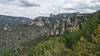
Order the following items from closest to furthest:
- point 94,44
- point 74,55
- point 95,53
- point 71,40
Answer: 1. point 95,53
2. point 94,44
3. point 74,55
4. point 71,40

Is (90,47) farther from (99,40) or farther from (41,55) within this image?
(41,55)

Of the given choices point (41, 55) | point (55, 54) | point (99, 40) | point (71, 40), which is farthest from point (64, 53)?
point (41, 55)

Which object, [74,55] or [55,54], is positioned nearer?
[74,55]

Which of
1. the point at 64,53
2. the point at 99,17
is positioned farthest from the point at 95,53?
the point at 99,17

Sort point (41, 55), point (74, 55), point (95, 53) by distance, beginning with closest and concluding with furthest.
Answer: point (95, 53) → point (74, 55) → point (41, 55)

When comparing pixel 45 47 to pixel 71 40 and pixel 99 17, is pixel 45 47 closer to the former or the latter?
pixel 71 40

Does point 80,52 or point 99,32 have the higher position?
point 99,32

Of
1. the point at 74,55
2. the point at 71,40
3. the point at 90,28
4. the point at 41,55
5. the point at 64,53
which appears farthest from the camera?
the point at 41,55

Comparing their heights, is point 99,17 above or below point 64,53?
above

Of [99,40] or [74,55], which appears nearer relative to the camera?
[99,40]

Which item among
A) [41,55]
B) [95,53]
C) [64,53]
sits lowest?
[41,55]
